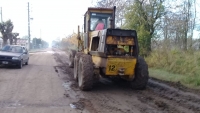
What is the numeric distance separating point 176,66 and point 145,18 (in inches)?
324

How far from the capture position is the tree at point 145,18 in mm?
21953

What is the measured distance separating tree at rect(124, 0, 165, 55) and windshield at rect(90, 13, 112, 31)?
9388mm

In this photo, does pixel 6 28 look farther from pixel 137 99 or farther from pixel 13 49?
pixel 137 99

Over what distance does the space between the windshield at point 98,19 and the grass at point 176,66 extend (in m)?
4.04

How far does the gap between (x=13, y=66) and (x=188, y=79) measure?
476 inches

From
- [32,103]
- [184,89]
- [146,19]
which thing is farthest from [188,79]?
[146,19]

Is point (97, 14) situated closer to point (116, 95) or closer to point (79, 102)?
point (116, 95)

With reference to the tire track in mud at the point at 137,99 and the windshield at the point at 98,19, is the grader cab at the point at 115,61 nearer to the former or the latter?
the tire track in mud at the point at 137,99

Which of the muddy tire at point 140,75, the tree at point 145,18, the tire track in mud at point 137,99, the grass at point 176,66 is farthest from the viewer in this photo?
the tree at point 145,18

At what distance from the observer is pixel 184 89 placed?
10.3m

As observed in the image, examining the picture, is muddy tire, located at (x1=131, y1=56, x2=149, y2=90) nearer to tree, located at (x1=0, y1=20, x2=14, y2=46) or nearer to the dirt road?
the dirt road

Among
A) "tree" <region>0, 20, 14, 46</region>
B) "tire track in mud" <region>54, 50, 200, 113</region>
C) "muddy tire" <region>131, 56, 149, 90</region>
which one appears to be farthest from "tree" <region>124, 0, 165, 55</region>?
"tree" <region>0, 20, 14, 46</region>

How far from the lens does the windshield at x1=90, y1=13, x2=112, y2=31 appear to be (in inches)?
495

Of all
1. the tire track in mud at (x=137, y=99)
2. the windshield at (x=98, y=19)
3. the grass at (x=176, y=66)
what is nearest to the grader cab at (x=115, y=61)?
the tire track in mud at (x=137, y=99)
